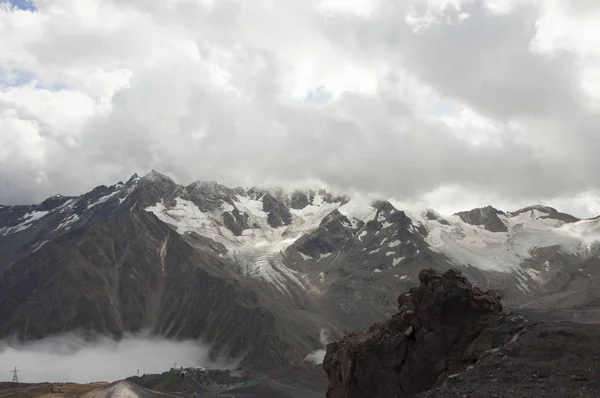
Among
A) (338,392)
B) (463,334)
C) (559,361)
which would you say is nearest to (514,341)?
(559,361)

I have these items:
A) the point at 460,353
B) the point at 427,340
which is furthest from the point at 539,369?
the point at 427,340

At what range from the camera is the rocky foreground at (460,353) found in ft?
117

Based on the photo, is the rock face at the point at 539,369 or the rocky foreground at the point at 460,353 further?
the rocky foreground at the point at 460,353

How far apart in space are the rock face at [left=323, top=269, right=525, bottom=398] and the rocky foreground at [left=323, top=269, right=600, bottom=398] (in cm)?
8

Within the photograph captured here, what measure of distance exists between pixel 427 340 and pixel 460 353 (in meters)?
4.33

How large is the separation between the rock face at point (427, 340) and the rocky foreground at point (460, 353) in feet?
0.27

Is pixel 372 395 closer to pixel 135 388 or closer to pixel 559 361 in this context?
pixel 559 361

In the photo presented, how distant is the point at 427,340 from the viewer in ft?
162

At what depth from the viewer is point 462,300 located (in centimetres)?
4988

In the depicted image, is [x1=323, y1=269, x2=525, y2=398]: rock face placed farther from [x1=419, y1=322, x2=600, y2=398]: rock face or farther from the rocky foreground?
[x1=419, y1=322, x2=600, y2=398]: rock face

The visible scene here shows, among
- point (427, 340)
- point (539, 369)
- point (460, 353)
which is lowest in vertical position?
point (539, 369)

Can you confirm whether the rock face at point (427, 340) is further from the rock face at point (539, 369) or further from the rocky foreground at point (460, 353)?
the rock face at point (539, 369)

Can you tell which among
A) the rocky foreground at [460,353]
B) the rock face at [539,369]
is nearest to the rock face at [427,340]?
the rocky foreground at [460,353]

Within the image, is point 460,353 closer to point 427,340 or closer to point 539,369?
point 427,340
